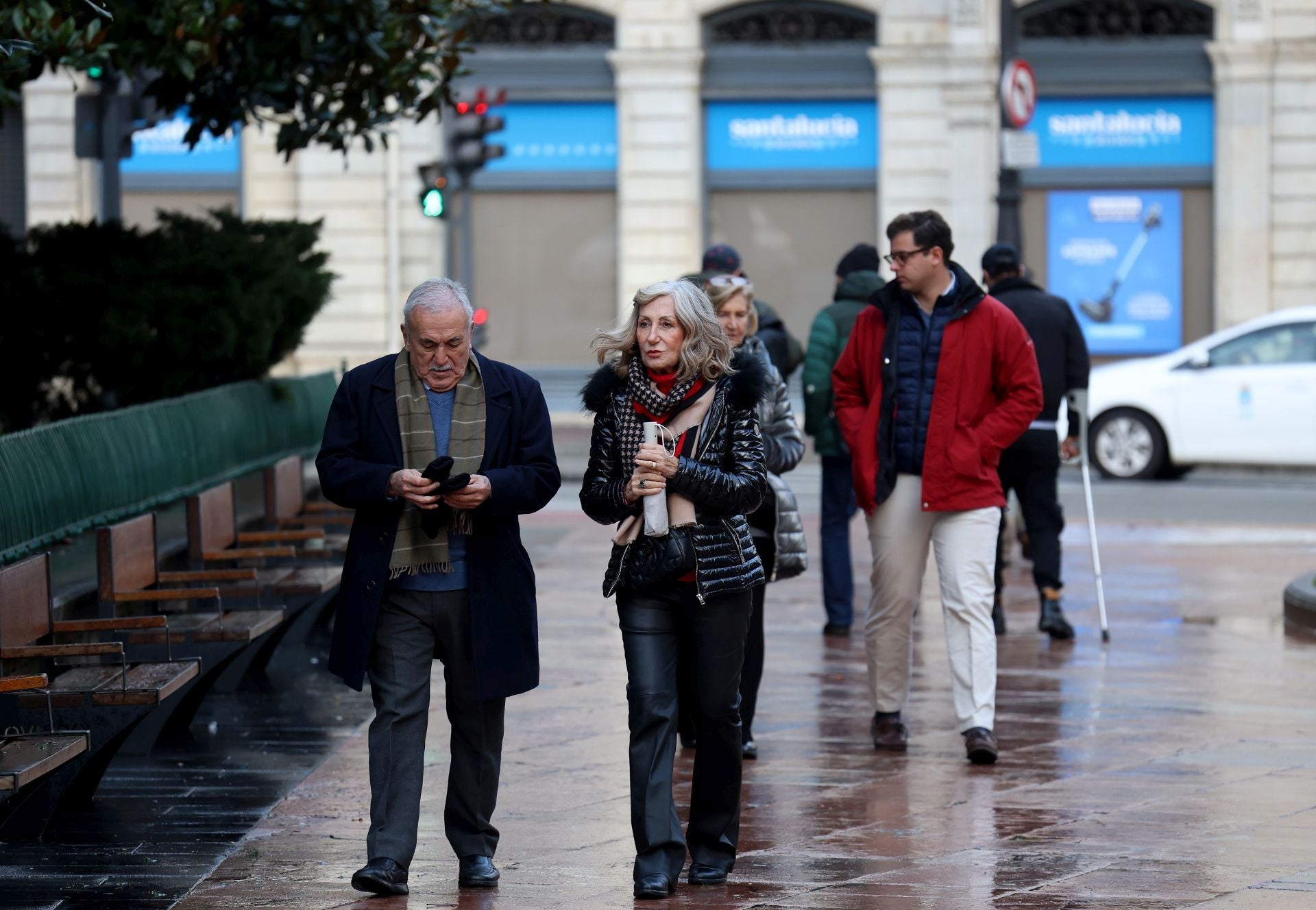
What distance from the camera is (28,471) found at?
7.70 metres

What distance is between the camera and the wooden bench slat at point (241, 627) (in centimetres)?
700

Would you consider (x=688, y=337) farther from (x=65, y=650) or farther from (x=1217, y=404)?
(x=1217, y=404)

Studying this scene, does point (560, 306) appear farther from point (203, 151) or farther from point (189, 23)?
point (189, 23)

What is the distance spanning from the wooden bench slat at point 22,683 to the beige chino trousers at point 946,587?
307 cm

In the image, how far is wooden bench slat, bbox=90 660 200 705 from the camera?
599 centimetres

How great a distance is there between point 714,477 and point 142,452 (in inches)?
177

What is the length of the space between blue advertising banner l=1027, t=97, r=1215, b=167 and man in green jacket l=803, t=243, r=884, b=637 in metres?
15.0

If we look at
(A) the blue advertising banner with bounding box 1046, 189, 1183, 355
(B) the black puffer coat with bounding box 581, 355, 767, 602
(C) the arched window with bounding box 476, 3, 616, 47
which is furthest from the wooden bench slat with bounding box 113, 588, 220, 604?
(A) the blue advertising banner with bounding box 1046, 189, 1183, 355

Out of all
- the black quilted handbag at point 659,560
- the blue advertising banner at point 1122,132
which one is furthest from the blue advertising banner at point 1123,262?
the black quilted handbag at point 659,560

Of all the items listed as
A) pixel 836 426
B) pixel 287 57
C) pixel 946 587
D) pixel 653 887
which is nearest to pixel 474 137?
pixel 287 57

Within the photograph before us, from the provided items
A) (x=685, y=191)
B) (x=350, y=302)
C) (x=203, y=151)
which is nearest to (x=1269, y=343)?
(x=685, y=191)

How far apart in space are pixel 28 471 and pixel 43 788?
1836 mm

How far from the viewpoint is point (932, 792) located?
269 inches

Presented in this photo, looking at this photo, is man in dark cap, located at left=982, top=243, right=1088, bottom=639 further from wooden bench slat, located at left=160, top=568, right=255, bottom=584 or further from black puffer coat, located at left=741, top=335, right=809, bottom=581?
wooden bench slat, located at left=160, top=568, right=255, bottom=584
